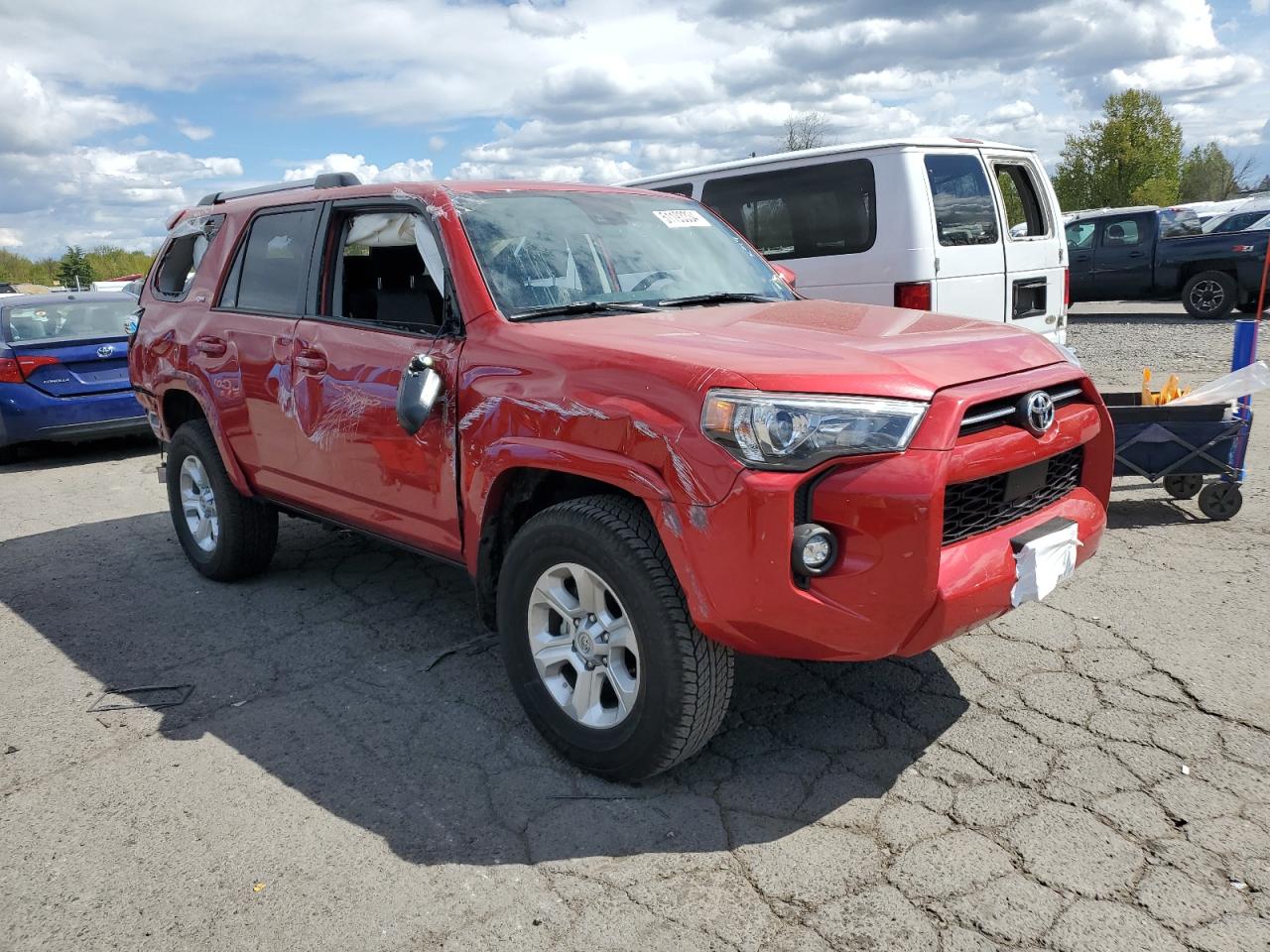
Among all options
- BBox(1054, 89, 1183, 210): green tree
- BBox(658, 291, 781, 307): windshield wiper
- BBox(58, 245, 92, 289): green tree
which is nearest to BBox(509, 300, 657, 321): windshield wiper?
BBox(658, 291, 781, 307): windshield wiper

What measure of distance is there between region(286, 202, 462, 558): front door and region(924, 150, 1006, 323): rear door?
4130mm

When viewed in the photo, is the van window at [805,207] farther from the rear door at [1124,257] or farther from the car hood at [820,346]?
the rear door at [1124,257]

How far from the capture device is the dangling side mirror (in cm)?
343

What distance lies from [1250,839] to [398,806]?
241 cm

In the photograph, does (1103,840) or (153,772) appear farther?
(153,772)

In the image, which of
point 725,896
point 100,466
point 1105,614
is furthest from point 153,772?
point 100,466

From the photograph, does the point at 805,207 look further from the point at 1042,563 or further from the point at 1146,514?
the point at 1042,563

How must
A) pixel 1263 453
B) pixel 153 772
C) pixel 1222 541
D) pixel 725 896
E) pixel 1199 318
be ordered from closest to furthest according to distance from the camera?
1. pixel 725 896
2. pixel 153 772
3. pixel 1222 541
4. pixel 1263 453
5. pixel 1199 318

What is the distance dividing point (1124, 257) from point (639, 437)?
16.1 m

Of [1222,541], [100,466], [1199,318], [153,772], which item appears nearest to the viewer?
[153,772]

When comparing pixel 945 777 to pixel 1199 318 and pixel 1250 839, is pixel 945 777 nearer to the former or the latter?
pixel 1250 839

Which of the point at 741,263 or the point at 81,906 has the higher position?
the point at 741,263

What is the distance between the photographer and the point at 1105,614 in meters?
4.32

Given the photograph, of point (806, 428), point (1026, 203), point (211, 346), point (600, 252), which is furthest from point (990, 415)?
point (1026, 203)
